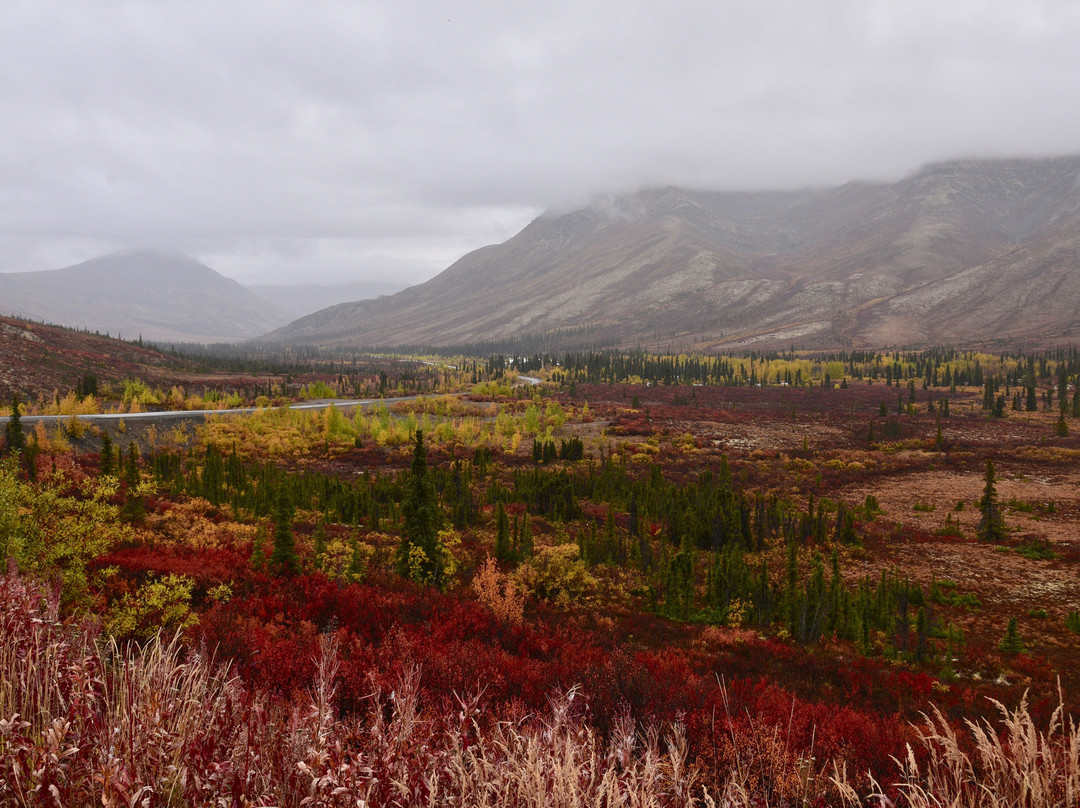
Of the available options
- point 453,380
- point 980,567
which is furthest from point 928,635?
point 453,380

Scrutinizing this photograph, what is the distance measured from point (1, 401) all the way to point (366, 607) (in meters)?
70.8

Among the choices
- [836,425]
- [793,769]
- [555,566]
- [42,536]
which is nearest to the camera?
[793,769]

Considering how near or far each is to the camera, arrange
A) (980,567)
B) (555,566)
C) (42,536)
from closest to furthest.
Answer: (42,536) → (555,566) → (980,567)

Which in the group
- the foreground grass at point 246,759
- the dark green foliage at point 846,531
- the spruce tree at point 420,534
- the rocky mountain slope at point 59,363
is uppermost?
the rocky mountain slope at point 59,363

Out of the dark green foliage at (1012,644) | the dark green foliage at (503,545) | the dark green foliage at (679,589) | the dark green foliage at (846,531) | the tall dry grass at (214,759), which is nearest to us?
the tall dry grass at (214,759)

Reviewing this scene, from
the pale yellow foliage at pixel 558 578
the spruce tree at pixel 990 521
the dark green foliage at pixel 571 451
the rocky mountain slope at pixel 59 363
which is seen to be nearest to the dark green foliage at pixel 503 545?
the pale yellow foliage at pixel 558 578

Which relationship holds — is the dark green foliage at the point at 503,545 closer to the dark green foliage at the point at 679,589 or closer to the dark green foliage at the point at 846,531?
the dark green foliage at the point at 679,589

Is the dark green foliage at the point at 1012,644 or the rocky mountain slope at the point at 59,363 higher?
the rocky mountain slope at the point at 59,363

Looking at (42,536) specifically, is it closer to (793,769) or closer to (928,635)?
(793,769)

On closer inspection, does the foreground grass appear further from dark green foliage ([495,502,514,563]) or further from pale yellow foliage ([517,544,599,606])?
dark green foliage ([495,502,514,563])

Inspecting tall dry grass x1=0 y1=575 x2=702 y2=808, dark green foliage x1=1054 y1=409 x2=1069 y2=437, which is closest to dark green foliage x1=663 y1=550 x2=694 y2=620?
tall dry grass x1=0 y1=575 x2=702 y2=808

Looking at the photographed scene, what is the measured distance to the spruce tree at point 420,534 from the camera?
808 inches

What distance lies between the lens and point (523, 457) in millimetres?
55156

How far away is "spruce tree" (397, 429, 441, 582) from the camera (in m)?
20.5
